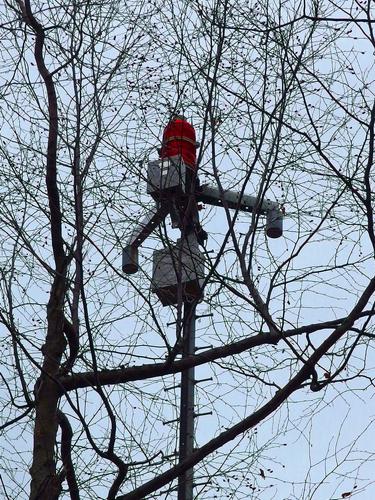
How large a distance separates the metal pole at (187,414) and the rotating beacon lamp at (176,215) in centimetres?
16

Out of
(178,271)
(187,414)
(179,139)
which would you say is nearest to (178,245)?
(178,271)

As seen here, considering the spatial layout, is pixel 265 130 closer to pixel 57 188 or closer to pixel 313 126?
pixel 313 126

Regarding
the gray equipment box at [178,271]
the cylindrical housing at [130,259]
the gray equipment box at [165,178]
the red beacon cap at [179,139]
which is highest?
the red beacon cap at [179,139]

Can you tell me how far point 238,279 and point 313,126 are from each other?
0.91m

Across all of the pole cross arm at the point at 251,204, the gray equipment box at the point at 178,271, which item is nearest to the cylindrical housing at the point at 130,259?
the gray equipment box at the point at 178,271

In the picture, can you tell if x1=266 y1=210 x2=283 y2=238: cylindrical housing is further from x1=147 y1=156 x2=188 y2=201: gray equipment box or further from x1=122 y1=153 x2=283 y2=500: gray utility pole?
x1=147 y1=156 x2=188 y2=201: gray equipment box

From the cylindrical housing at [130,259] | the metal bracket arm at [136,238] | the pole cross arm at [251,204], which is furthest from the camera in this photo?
the pole cross arm at [251,204]

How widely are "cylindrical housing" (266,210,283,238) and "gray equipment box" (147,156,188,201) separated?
0.59 meters

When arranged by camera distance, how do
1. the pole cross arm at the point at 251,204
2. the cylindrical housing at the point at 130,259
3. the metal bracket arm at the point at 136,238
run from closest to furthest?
1. the metal bracket arm at the point at 136,238
2. the cylindrical housing at the point at 130,259
3. the pole cross arm at the point at 251,204

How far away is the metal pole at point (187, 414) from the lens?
5.58 metres

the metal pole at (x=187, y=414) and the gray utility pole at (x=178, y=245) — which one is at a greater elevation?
the gray utility pole at (x=178, y=245)

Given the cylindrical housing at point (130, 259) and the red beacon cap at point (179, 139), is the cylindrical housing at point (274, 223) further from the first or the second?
the cylindrical housing at point (130, 259)

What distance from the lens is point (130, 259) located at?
5695 millimetres

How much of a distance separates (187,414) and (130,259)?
104 cm
